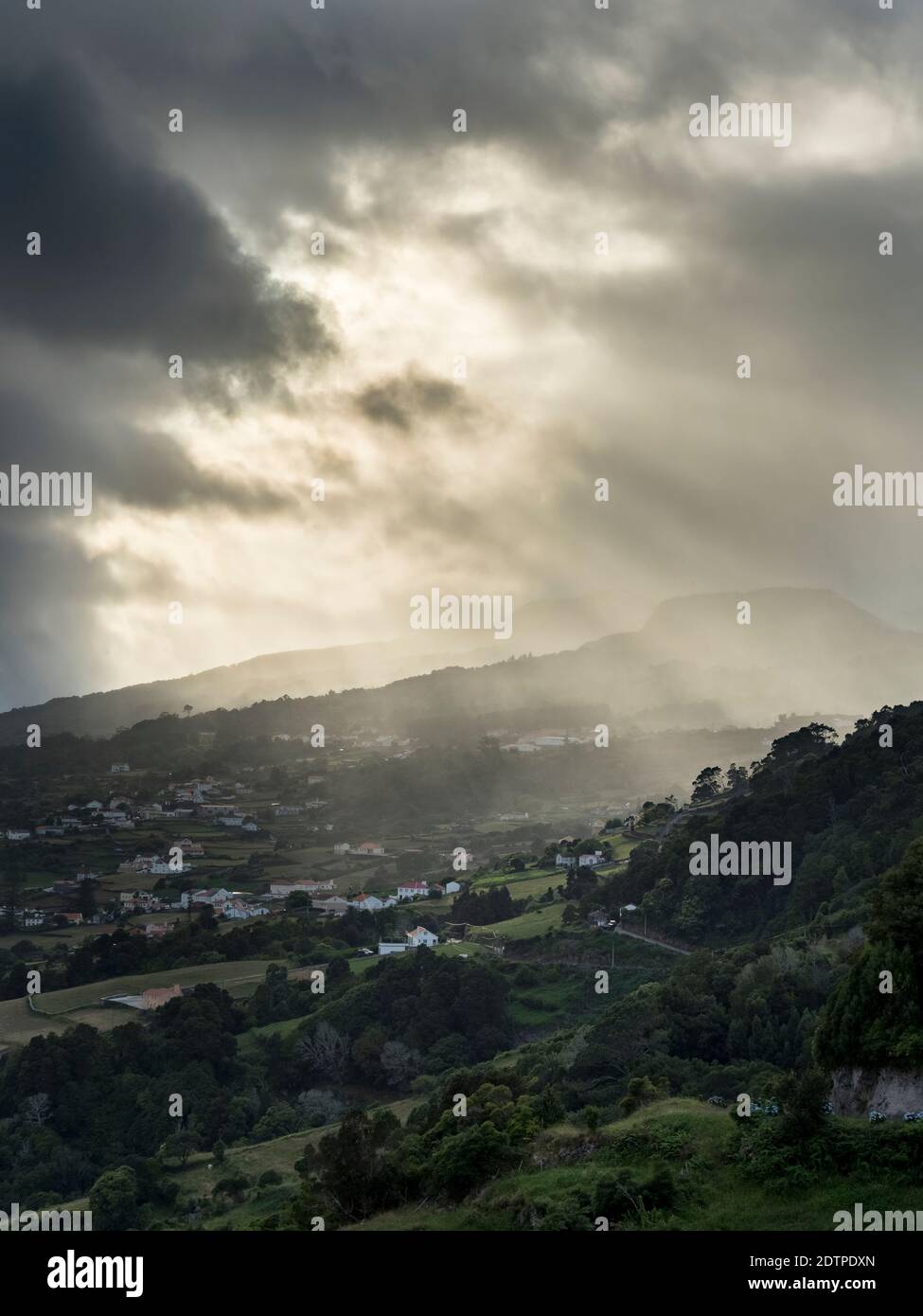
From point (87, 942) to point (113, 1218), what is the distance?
A: 120 feet

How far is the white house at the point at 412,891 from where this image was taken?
7700 centimetres

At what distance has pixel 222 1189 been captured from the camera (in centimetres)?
3316

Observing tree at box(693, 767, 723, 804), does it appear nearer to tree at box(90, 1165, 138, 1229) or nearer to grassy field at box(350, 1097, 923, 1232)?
tree at box(90, 1165, 138, 1229)

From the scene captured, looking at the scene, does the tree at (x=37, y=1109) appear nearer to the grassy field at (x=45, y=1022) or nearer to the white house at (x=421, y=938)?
the grassy field at (x=45, y=1022)

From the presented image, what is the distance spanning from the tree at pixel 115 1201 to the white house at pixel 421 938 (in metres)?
28.6

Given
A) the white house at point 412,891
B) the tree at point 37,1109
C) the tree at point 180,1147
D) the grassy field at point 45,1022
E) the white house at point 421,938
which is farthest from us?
the white house at point 412,891

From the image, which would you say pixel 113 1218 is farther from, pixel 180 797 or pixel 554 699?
pixel 554 699

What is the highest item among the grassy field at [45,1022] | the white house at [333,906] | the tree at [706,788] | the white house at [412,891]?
the tree at [706,788]

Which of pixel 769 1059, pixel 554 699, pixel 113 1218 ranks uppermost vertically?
pixel 554 699

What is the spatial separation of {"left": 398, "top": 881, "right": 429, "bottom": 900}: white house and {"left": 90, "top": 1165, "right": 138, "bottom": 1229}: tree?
141 feet

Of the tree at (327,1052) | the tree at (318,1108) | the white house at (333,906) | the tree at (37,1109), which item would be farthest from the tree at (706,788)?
the tree at (37,1109)

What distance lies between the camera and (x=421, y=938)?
62.5 meters

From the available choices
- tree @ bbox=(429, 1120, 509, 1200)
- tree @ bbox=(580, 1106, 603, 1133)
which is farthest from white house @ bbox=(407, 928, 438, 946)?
tree @ bbox=(429, 1120, 509, 1200)
